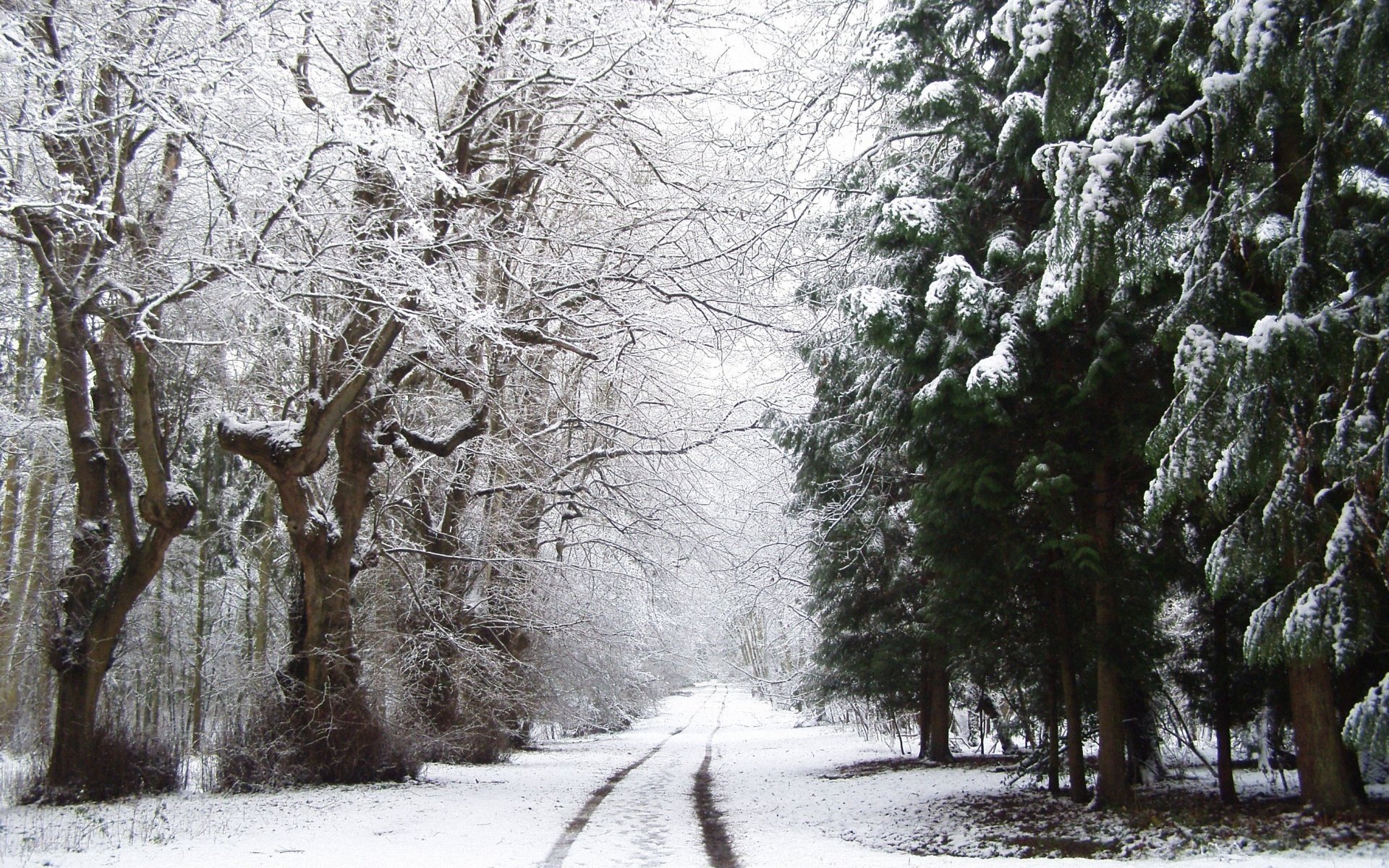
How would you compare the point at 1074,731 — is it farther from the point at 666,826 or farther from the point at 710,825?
the point at 666,826

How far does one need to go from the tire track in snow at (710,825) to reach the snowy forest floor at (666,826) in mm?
72

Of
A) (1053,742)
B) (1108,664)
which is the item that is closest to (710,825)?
(1053,742)

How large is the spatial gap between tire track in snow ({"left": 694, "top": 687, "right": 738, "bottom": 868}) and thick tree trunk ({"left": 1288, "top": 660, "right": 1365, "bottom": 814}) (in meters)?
4.74

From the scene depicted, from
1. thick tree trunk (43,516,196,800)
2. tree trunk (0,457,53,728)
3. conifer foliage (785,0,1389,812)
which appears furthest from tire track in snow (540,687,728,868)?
tree trunk (0,457,53,728)

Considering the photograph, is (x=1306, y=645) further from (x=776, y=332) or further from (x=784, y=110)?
(x=776, y=332)

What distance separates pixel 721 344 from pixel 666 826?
234 inches

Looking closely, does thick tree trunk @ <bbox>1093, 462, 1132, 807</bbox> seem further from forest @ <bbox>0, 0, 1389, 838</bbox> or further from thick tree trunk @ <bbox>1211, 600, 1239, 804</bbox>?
thick tree trunk @ <bbox>1211, 600, 1239, 804</bbox>

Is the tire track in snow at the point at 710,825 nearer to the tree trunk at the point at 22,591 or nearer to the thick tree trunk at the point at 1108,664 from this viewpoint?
the thick tree trunk at the point at 1108,664

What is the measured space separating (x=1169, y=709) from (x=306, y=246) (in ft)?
42.9

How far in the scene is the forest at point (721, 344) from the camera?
16.6ft

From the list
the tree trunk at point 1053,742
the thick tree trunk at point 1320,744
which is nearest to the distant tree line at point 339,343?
the tree trunk at point 1053,742

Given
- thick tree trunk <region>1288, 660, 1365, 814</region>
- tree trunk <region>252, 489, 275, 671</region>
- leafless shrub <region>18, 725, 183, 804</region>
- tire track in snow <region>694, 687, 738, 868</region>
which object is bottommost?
tire track in snow <region>694, 687, 738, 868</region>

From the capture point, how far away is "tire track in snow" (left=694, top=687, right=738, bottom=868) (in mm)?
7594

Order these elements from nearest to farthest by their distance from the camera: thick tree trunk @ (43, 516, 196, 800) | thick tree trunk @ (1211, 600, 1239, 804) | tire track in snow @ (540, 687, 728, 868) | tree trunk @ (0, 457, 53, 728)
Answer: tire track in snow @ (540, 687, 728, 868), thick tree trunk @ (1211, 600, 1239, 804), thick tree trunk @ (43, 516, 196, 800), tree trunk @ (0, 457, 53, 728)
